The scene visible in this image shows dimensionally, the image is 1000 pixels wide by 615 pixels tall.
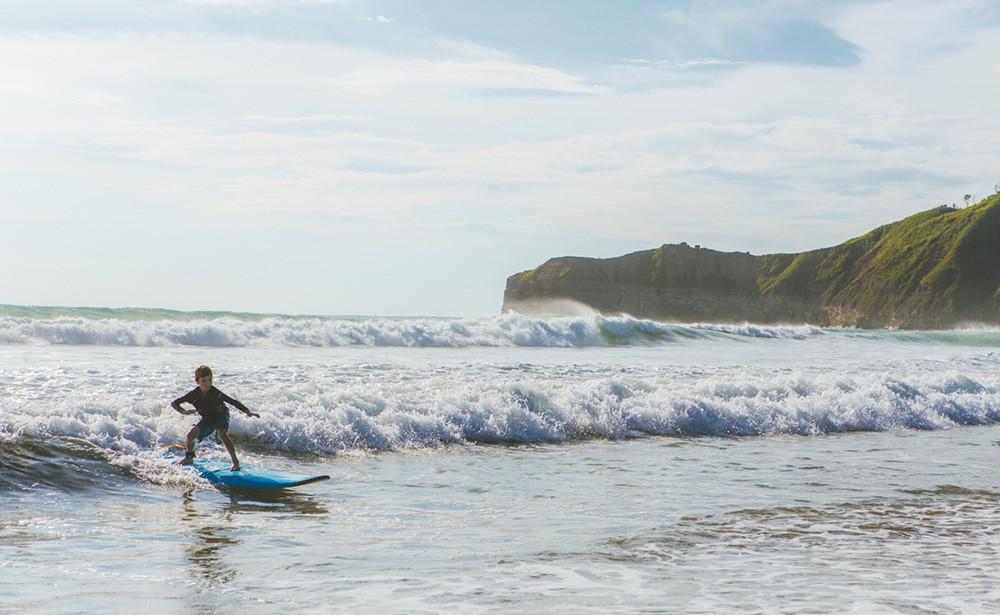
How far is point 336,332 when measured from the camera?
35.9 metres

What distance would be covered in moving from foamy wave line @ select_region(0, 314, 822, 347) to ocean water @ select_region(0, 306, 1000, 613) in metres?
6.32

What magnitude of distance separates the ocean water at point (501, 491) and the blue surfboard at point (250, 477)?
0.67ft

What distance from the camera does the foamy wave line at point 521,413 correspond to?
13492mm

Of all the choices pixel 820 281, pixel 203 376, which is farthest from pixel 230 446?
pixel 820 281

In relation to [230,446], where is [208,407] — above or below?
above

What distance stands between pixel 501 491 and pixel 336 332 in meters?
25.3

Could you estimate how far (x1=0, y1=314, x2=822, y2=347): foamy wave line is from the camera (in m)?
A: 31.7

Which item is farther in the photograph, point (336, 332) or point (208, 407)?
point (336, 332)

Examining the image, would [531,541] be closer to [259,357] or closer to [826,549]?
[826,549]

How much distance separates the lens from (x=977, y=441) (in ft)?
58.1

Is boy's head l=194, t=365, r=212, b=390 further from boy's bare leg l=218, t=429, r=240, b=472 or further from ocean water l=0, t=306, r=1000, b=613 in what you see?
ocean water l=0, t=306, r=1000, b=613

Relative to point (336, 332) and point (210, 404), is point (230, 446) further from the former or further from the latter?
point (336, 332)

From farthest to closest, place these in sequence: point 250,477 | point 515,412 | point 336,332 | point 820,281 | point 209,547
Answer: point 820,281 < point 336,332 < point 515,412 < point 250,477 < point 209,547

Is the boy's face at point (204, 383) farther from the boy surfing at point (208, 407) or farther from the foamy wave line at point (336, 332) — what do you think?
Answer: the foamy wave line at point (336, 332)
